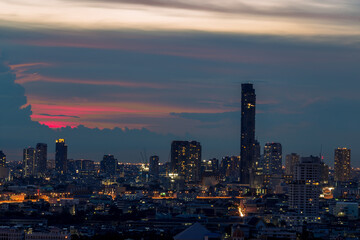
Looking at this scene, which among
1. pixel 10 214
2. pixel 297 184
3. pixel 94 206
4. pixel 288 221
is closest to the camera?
pixel 288 221

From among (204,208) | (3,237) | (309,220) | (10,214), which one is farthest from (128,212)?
(3,237)

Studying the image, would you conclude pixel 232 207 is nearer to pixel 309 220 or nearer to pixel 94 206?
pixel 94 206

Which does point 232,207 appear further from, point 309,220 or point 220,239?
point 220,239

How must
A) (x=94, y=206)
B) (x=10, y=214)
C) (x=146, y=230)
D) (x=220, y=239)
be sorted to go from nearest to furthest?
(x=220, y=239)
(x=146, y=230)
(x=10, y=214)
(x=94, y=206)

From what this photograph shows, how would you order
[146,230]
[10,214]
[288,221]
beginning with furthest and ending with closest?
[10,214], [288,221], [146,230]

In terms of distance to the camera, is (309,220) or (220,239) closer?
(220,239)

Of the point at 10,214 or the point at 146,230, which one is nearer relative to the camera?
the point at 146,230

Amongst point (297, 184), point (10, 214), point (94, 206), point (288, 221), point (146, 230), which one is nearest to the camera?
point (146, 230)

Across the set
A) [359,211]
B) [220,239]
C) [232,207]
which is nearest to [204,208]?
[232,207]

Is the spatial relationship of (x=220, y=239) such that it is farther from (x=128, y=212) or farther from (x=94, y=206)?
(x=94, y=206)
